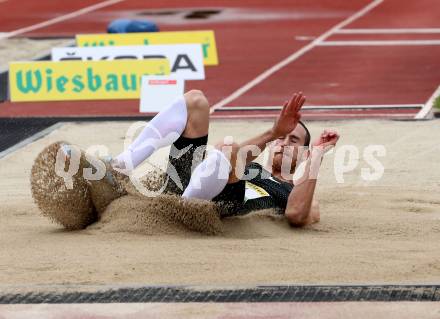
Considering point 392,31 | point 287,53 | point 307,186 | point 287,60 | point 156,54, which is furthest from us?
point 392,31

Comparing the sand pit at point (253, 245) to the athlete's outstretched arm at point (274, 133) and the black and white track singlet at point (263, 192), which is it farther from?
the athlete's outstretched arm at point (274, 133)

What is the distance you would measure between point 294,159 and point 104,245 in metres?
1.28

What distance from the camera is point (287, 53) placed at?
53.2 ft

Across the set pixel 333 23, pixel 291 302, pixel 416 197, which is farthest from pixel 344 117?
pixel 333 23

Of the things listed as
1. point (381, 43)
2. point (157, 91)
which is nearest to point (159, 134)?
point (157, 91)

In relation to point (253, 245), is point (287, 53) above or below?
below

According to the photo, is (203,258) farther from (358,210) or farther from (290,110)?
(358,210)

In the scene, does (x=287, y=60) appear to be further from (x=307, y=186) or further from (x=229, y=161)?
(x=229, y=161)

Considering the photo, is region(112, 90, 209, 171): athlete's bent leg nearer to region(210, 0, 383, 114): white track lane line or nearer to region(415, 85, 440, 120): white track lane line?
region(415, 85, 440, 120): white track lane line

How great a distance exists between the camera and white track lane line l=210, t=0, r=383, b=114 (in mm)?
12852

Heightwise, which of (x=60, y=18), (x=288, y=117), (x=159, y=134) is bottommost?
(x=60, y=18)

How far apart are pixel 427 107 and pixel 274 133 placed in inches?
224

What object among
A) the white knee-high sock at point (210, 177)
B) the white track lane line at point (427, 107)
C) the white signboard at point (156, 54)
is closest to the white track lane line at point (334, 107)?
the white track lane line at point (427, 107)

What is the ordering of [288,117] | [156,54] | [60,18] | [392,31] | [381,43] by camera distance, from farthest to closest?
1. [60,18]
2. [392,31]
3. [381,43]
4. [156,54]
5. [288,117]
